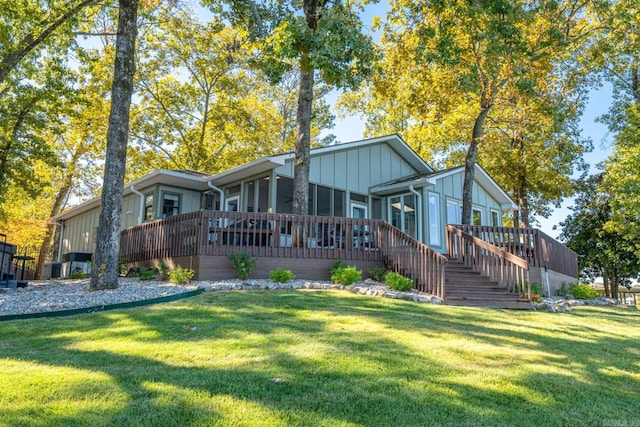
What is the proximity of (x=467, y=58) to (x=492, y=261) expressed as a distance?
8.51 m

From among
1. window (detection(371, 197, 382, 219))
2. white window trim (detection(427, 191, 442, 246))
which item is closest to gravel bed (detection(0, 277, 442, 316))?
window (detection(371, 197, 382, 219))

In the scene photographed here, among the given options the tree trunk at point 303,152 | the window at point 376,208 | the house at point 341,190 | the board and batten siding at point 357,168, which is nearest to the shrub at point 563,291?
the house at point 341,190

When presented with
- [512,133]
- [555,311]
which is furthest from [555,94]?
[555,311]

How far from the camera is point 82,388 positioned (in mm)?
3094

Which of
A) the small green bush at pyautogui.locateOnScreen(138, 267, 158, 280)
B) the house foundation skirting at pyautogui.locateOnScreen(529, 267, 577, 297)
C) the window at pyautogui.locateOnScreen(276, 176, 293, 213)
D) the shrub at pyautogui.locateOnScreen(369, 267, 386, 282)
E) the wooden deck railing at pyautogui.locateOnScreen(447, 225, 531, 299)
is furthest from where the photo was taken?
the window at pyautogui.locateOnScreen(276, 176, 293, 213)

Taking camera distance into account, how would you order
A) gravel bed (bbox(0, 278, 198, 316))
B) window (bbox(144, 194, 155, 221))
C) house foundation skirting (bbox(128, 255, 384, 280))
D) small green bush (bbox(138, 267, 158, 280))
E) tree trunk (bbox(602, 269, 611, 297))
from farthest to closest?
tree trunk (bbox(602, 269, 611, 297)) < window (bbox(144, 194, 155, 221)) < small green bush (bbox(138, 267, 158, 280)) < house foundation skirting (bbox(128, 255, 384, 280)) < gravel bed (bbox(0, 278, 198, 316))

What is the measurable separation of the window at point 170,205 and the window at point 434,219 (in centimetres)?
875

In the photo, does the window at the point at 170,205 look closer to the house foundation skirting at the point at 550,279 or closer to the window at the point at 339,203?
the window at the point at 339,203

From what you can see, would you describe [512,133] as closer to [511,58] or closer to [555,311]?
[511,58]

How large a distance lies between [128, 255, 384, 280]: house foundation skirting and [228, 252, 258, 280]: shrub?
232mm

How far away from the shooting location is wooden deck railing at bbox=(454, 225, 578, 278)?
1220 centimetres

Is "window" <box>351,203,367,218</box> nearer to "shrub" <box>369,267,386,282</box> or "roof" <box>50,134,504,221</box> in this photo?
"roof" <box>50,134,504,221</box>

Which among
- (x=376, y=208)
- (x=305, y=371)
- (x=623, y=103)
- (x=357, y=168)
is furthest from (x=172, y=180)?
(x=623, y=103)

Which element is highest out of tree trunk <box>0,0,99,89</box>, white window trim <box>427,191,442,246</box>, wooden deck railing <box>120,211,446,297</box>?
tree trunk <box>0,0,99,89</box>
